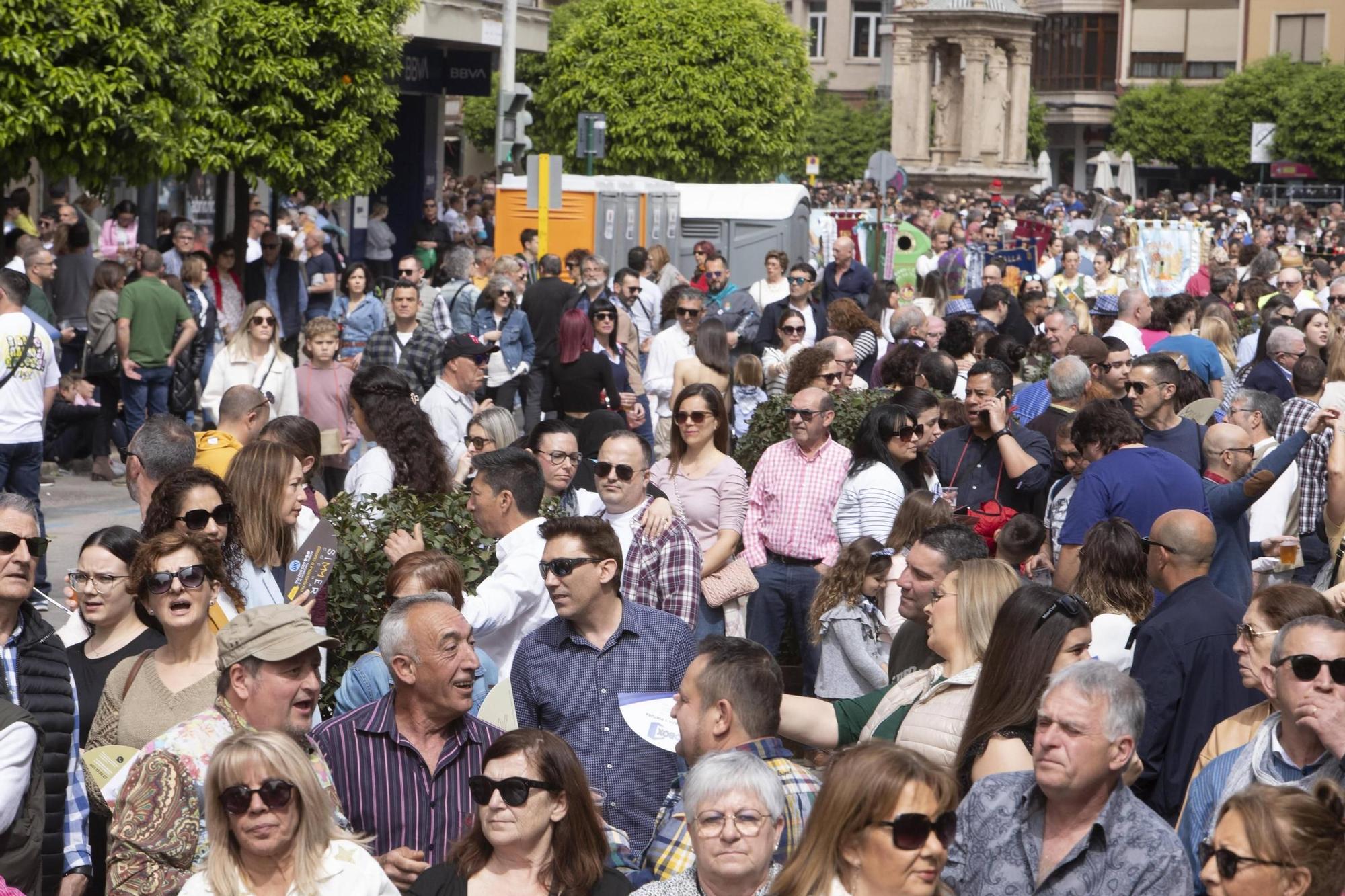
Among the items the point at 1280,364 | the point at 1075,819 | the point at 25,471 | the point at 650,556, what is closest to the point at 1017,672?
the point at 1075,819

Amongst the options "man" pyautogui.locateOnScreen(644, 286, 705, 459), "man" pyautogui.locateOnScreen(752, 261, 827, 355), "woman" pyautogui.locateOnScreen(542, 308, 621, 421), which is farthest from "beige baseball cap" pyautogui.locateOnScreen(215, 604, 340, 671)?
"man" pyautogui.locateOnScreen(752, 261, 827, 355)

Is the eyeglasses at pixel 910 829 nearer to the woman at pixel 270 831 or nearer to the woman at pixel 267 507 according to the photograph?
the woman at pixel 270 831

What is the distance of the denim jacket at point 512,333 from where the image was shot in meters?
14.9

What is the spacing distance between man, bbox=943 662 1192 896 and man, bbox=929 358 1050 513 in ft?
15.4

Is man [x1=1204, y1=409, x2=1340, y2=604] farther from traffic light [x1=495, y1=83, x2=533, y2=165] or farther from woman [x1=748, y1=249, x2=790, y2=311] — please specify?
traffic light [x1=495, y1=83, x2=533, y2=165]

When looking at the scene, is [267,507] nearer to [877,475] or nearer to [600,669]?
[600,669]

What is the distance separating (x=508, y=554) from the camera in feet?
22.7

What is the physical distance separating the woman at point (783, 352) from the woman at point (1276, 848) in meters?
8.78

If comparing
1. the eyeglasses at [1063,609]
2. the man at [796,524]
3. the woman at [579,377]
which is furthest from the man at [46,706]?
the woman at [579,377]

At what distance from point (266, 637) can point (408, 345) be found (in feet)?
25.2

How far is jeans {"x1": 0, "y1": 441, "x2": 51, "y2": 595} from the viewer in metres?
10.8

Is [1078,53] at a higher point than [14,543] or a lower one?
higher

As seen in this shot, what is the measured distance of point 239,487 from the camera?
683 cm

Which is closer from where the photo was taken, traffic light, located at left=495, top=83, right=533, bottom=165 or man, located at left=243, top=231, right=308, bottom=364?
man, located at left=243, top=231, right=308, bottom=364
